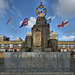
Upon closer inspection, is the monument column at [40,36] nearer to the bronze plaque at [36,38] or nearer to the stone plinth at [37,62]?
the bronze plaque at [36,38]

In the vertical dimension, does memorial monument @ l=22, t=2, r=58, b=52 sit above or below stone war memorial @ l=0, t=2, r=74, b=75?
above

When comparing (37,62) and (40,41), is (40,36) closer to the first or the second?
(40,41)

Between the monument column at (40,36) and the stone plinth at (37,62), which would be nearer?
the stone plinth at (37,62)

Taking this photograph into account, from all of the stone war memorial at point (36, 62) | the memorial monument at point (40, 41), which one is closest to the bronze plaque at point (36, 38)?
the memorial monument at point (40, 41)

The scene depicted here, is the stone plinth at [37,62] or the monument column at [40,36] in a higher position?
the monument column at [40,36]

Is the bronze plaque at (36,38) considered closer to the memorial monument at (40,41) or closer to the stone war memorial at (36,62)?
the memorial monument at (40,41)

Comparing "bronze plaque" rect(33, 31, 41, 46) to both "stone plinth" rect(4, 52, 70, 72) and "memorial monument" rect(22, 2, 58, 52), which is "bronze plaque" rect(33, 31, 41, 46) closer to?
"memorial monument" rect(22, 2, 58, 52)

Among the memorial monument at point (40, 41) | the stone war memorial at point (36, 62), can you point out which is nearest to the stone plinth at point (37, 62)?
the stone war memorial at point (36, 62)

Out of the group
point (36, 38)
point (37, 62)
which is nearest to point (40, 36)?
point (36, 38)

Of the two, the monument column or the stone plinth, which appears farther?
the monument column

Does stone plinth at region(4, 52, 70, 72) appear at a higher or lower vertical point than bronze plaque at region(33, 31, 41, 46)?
lower

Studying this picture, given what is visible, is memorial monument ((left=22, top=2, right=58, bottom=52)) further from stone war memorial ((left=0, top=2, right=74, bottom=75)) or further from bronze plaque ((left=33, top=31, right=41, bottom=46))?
stone war memorial ((left=0, top=2, right=74, bottom=75))

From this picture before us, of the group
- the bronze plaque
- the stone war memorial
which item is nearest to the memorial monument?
the bronze plaque

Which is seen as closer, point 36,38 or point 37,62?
point 37,62
